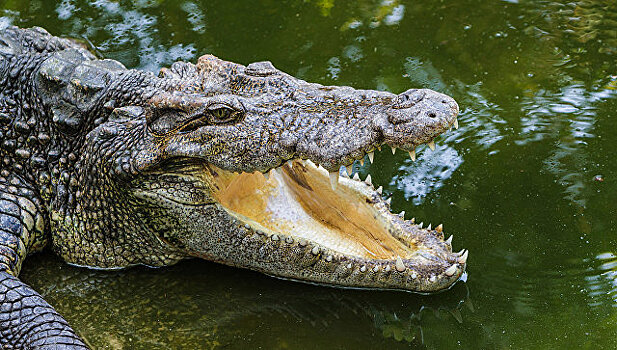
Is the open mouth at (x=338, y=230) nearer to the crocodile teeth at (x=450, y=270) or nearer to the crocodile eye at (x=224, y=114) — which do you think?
the crocodile teeth at (x=450, y=270)

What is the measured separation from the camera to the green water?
4.23 m

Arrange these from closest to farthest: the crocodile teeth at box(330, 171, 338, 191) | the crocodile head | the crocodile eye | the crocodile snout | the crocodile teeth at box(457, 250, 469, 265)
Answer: the crocodile snout
the crocodile teeth at box(330, 171, 338, 191)
the crocodile head
the crocodile eye
the crocodile teeth at box(457, 250, 469, 265)

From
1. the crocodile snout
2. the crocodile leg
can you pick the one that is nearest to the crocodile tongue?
the crocodile snout

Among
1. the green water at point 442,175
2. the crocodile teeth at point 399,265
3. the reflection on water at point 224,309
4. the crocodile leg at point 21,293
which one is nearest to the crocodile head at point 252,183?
the crocodile teeth at point 399,265

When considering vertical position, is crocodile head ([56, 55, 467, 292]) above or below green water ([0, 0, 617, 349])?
above

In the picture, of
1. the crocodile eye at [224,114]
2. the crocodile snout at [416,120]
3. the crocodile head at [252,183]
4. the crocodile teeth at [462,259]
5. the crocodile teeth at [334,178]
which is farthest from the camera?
the crocodile teeth at [462,259]

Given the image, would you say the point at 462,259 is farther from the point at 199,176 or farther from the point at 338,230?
the point at 199,176

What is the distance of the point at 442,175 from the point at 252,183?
1457mm

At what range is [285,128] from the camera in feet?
13.3

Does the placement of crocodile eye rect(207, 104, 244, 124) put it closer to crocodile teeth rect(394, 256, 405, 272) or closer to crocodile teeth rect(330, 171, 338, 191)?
crocodile teeth rect(330, 171, 338, 191)

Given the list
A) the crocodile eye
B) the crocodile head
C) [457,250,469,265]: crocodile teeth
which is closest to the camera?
the crocodile head

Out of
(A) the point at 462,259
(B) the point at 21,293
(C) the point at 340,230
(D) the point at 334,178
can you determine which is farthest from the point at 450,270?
(B) the point at 21,293

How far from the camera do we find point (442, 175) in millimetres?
5254

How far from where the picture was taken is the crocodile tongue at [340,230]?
14.0 ft
